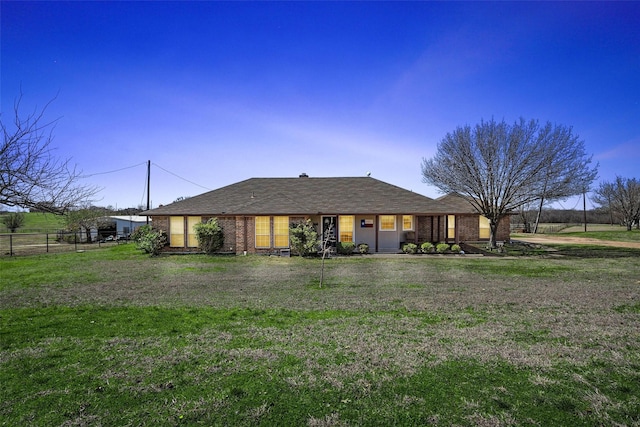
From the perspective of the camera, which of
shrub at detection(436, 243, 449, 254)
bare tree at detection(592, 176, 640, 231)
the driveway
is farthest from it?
bare tree at detection(592, 176, 640, 231)

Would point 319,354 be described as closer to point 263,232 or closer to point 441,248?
point 263,232

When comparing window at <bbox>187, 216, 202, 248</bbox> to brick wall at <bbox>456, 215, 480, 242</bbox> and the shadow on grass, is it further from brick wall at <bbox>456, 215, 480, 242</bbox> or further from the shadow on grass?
the shadow on grass

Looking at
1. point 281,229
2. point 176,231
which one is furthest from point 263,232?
point 176,231

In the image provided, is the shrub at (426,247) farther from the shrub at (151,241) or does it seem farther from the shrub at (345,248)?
the shrub at (151,241)

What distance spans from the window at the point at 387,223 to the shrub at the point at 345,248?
8.77 feet

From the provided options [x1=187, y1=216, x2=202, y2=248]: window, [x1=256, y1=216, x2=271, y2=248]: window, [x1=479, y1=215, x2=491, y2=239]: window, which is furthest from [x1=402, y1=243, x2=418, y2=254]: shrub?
[x1=187, y1=216, x2=202, y2=248]: window

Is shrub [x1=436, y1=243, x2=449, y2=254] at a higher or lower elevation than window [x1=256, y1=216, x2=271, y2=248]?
lower

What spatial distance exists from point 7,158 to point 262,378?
4.40 metres

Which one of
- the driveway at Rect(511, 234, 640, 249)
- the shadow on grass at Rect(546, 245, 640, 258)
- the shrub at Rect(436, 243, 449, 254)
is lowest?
the shadow on grass at Rect(546, 245, 640, 258)

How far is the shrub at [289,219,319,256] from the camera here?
1861cm

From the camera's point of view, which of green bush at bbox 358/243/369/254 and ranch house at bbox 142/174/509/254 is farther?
ranch house at bbox 142/174/509/254

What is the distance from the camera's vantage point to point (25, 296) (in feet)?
29.5

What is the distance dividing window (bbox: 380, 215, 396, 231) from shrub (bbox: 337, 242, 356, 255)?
267cm

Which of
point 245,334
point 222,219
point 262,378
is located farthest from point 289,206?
point 262,378
